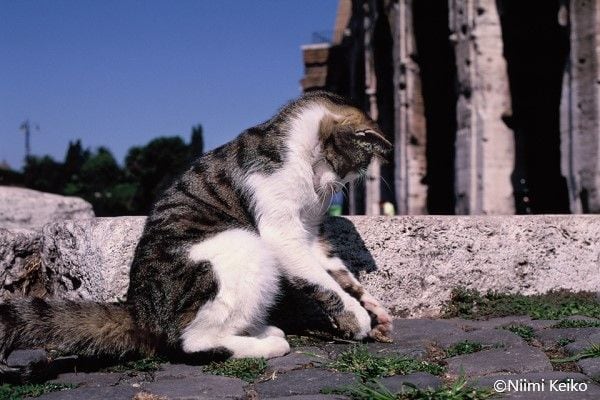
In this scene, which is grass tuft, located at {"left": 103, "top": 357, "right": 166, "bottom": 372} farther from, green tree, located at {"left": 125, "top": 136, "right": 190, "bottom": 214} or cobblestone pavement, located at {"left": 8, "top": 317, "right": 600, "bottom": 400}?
green tree, located at {"left": 125, "top": 136, "right": 190, "bottom": 214}

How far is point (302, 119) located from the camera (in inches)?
160

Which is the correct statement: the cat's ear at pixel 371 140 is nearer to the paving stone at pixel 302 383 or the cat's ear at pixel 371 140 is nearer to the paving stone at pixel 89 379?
the paving stone at pixel 302 383

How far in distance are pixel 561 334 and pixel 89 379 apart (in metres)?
2.47

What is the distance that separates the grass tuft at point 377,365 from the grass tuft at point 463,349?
331mm

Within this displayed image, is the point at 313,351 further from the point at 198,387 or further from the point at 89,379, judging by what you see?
the point at 89,379

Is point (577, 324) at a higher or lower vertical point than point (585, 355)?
higher

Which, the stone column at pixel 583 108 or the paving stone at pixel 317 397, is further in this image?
the stone column at pixel 583 108

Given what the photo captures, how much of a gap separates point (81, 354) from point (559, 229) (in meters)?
3.45

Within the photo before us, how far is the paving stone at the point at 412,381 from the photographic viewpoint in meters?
2.85

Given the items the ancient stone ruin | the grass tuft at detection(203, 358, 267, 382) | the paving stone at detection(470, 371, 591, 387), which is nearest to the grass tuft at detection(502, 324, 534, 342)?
the paving stone at detection(470, 371, 591, 387)

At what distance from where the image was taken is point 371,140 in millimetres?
4105

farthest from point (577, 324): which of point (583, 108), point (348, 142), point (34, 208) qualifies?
point (583, 108)

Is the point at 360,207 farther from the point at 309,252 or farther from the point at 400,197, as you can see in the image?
the point at 309,252

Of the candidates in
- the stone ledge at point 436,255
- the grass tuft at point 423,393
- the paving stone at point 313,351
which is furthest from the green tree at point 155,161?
the grass tuft at point 423,393
